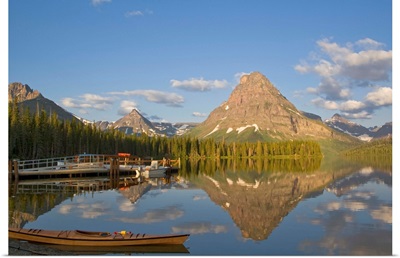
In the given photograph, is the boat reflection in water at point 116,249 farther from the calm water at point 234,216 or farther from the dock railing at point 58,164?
the dock railing at point 58,164

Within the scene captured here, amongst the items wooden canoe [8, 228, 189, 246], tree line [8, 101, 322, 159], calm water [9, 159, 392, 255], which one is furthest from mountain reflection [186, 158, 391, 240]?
tree line [8, 101, 322, 159]

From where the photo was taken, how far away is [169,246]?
21500 millimetres

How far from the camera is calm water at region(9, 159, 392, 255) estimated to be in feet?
74.9

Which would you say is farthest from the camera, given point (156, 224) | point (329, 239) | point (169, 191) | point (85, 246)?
point (169, 191)

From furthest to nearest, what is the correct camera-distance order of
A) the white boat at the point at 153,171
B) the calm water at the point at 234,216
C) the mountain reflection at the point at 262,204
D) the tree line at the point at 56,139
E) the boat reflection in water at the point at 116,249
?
1. the tree line at the point at 56,139
2. the white boat at the point at 153,171
3. the mountain reflection at the point at 262,204
4. the calm water at the point at 234,216
5. the boat reflection in water at the point at 116,249

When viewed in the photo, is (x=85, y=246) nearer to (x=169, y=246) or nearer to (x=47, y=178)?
(x=169, y=246)

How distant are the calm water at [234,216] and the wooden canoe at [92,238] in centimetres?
150

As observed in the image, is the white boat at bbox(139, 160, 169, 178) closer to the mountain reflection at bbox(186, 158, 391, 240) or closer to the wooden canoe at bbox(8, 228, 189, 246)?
the mountain reflection at bbox(186, 158, 391, 240)

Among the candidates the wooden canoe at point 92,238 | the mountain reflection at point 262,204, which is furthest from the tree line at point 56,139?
the wooden canoe at point 92,238

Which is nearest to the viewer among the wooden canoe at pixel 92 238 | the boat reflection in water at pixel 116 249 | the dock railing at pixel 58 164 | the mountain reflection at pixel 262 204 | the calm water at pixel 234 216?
the boat reflection in water at pixel 116 249

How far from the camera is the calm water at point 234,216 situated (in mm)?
22828

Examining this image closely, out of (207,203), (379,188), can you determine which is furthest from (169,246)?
(379,188)
